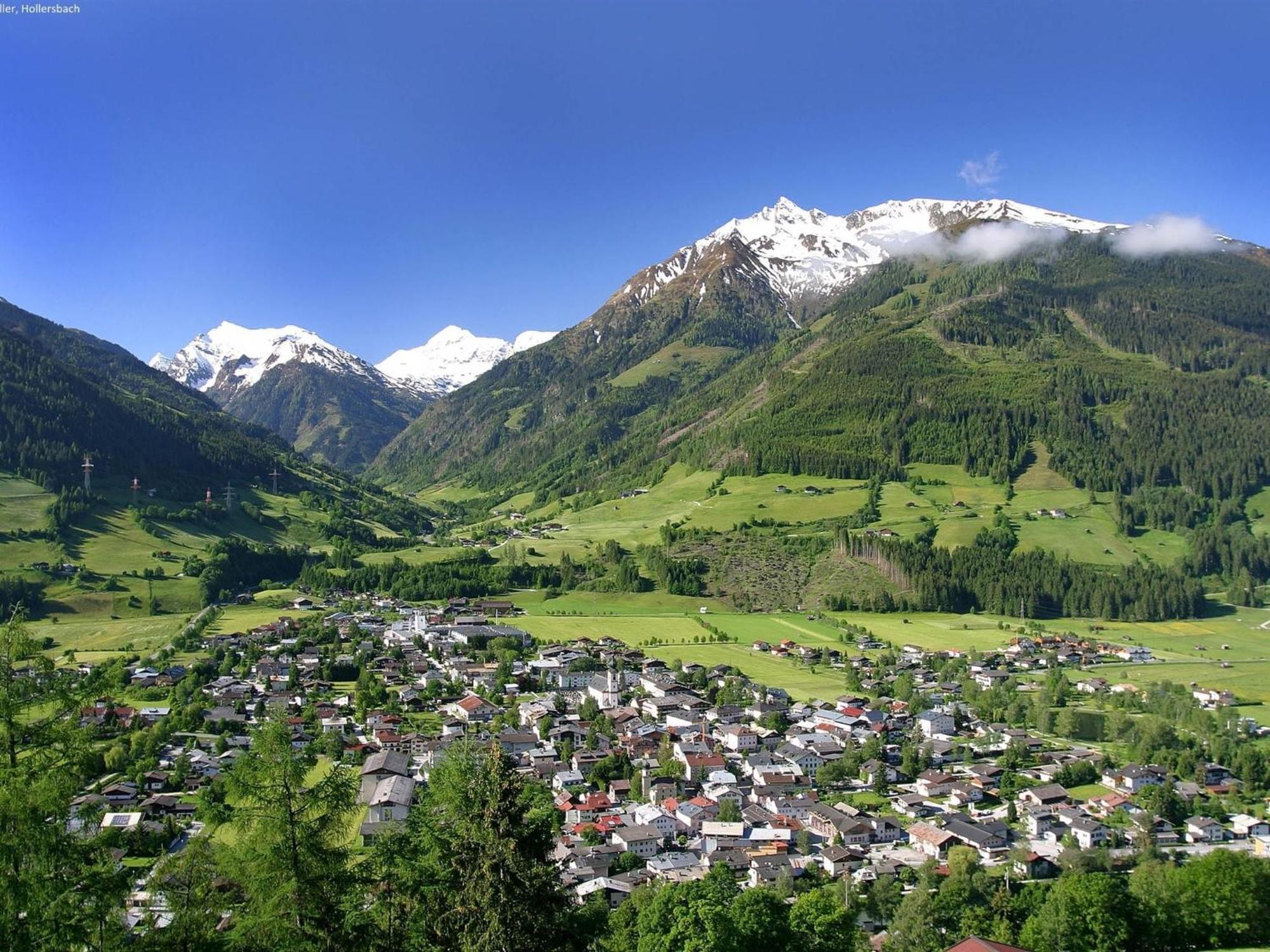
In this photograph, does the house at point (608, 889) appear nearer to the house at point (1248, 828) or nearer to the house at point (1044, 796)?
the house at point (1044, 796)

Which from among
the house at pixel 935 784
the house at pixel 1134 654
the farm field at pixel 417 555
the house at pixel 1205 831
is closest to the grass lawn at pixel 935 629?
the house at pixel 1134 654

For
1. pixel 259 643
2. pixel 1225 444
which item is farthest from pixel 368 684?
pixel 1225 444

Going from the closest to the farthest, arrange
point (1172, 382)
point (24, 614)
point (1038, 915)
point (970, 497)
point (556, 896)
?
point (24, 614), point (556, 896), point (1038, 915), point (970, 497), point (1172, 382)

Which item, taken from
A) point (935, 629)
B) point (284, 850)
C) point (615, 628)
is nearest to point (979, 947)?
point (284, 850)

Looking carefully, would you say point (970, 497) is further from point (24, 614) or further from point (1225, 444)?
point (24, 614)

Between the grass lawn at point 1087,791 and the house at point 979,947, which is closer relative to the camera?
the house at point 979,947

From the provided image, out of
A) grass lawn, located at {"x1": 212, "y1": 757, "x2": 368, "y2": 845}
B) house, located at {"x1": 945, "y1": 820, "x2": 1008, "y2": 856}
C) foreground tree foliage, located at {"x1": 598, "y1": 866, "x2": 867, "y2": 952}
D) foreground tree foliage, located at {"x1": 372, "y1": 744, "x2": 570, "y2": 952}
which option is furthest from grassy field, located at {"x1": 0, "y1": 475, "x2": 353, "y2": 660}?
foreground tree foliage, located at {"x1": 372, "y1": 744, "x2": 570, "y2": 952}

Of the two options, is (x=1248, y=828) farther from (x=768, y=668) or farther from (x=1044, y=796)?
(x=768, y=668)

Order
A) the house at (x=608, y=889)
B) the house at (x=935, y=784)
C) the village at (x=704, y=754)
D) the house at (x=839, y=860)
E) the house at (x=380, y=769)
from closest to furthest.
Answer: the house at (x=608, y=889) < the house at (x=839, y=860) < the village at (x=704, y=754) < the house at (x=380, y=769) < the house at (x=935, y=784)
